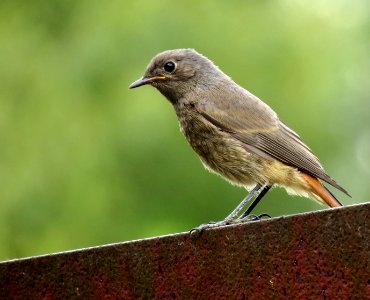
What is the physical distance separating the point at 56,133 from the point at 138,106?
1430 mm

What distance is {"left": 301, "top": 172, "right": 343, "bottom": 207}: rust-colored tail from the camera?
6906 millimetres

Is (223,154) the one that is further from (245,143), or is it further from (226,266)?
(226,266)

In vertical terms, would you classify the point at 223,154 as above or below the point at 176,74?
below

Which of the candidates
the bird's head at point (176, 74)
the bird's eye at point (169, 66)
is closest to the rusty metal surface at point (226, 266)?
the bird's head at point (176, 74)

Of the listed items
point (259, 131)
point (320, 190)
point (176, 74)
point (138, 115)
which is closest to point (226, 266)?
point (320, 190)

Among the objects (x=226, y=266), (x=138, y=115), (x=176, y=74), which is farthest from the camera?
(x=138, y=115)

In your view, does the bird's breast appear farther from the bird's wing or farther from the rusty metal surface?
the rusty metal surface

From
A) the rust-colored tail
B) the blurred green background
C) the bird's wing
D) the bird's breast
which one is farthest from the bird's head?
the blurred green background

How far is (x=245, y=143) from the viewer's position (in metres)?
7.08

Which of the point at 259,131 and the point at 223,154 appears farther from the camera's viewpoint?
the point at 259,131

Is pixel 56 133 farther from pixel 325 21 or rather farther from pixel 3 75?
pixel 325 21

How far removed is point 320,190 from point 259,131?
61 centimetres

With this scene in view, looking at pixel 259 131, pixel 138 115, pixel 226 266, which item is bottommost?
pixel 138 115

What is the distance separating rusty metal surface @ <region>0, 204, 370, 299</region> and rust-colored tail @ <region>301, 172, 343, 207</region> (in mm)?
2883
